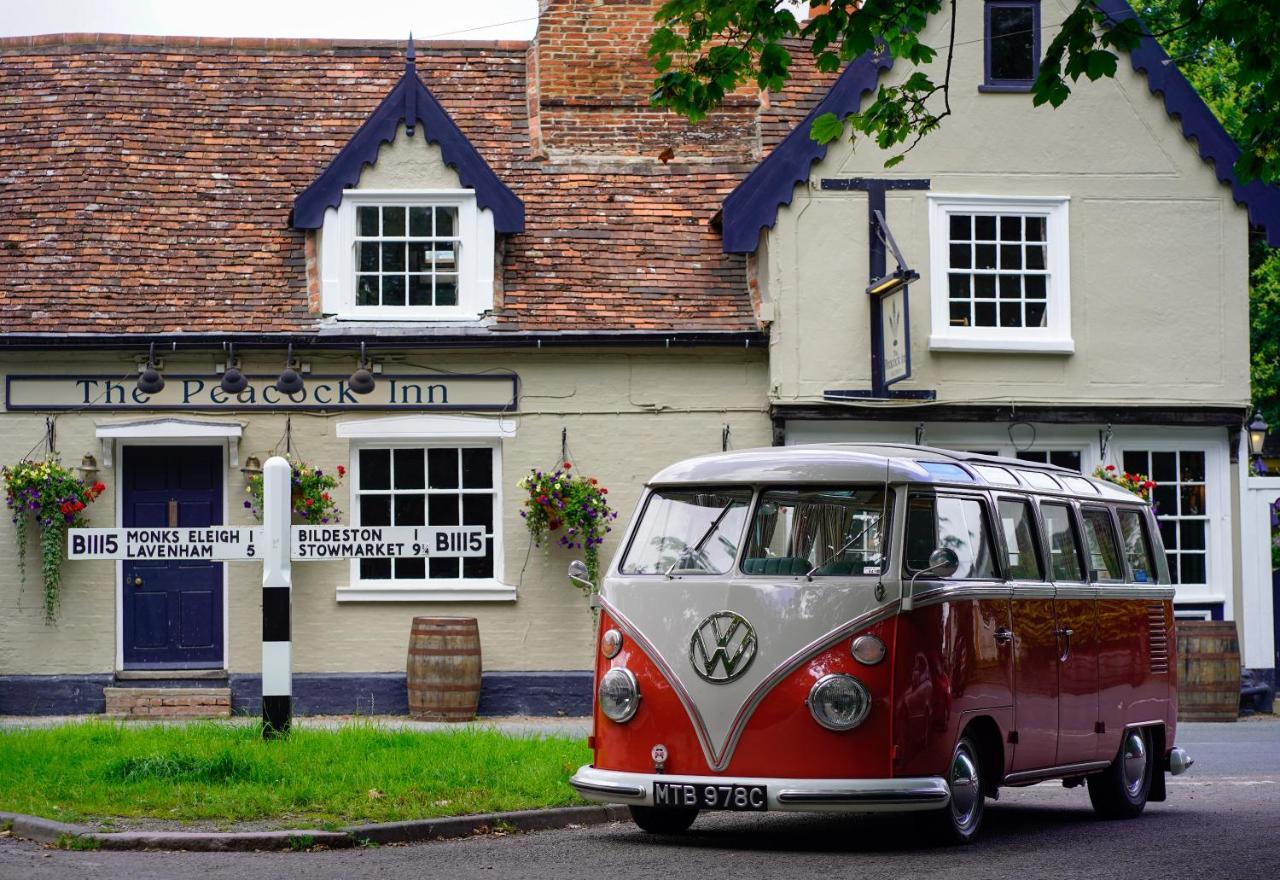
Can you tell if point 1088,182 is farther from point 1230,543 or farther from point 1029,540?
point 1029,540

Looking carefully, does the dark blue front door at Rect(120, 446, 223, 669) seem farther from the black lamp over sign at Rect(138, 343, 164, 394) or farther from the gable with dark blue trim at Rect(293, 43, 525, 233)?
the gable with dark blue trim at Rect(293, 43, 525, 233)

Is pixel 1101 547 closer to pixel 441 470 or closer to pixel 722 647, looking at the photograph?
pixel 722 647

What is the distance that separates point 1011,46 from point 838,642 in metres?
12.0

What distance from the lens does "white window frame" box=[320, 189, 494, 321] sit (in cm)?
1911

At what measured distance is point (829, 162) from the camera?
19.5 metres

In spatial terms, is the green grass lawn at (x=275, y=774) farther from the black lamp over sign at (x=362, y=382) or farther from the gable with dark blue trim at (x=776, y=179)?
the gable with dark blue trim at (x=776, y=179)

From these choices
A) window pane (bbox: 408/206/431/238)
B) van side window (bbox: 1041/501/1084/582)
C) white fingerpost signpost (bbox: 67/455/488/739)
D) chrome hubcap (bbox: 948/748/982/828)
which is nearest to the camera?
chrome hubcap (bbox: 948/748/982/828)

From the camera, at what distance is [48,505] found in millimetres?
18062

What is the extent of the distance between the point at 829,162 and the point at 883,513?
32.8 feet

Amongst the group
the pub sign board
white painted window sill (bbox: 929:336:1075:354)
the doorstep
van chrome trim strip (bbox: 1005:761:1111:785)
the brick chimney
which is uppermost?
the brick chimney

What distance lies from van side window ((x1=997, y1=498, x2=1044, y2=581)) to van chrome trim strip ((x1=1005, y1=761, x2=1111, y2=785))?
1.16 meters

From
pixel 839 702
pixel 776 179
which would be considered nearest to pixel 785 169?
pixel 776 179

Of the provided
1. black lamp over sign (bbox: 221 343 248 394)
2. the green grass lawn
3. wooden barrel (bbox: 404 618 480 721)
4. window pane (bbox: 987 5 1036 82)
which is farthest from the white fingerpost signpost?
window pane (bbox: 987 5 1036 82)

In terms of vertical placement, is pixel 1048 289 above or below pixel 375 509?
above
